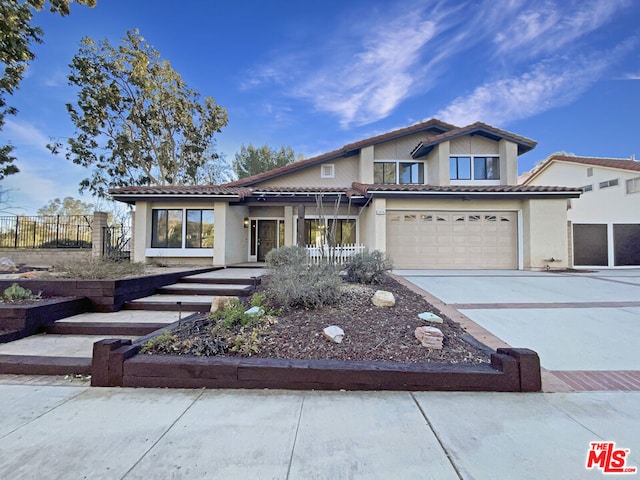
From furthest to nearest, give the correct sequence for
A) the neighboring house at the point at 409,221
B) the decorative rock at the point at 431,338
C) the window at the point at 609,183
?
the window at the point at 609,183, the neighboring house at the point at 409,221, the decorative rock at the point at 431,338

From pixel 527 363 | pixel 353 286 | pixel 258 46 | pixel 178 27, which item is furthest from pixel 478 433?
pixel 178 27

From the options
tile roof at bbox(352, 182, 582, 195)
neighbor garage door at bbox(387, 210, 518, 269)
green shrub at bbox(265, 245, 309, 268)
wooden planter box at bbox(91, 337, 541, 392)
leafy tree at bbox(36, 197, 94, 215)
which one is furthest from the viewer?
leafy tree at bbox(36, 197, 94, 215)

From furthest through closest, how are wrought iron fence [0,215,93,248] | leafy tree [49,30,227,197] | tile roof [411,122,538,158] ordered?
leafy tree [49,30,227,197]
wrought iron fence [0,215,93,248]
tile roof [411,122,538,158]

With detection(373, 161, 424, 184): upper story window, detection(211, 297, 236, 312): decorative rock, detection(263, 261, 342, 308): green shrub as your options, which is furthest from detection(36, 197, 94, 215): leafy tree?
detection(263, 261, 342, 308): green shrub

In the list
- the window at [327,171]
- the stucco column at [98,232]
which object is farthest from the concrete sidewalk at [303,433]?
the window at [327,171]

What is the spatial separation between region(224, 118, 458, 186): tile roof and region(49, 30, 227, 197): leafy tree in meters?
7.73

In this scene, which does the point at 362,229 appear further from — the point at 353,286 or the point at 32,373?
the point at 32,373

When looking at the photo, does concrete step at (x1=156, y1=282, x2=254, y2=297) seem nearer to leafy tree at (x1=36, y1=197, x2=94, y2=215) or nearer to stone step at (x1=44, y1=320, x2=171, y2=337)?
stone step at (x1=44, y1=320, x2=171, y2=337)

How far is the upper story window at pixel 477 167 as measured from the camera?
14.2 meters

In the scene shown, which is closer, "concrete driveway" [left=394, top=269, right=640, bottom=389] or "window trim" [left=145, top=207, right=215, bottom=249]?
"concrete driveway" [left=394, top=269, right=640, bottom=389]

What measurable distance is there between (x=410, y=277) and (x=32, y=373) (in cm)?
874

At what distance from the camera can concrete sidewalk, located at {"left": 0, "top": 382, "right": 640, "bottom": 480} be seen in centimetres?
189

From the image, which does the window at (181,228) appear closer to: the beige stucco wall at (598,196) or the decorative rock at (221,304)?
the decorative rock at (221,304)

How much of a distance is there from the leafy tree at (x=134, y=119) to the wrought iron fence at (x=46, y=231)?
4.71 metres
